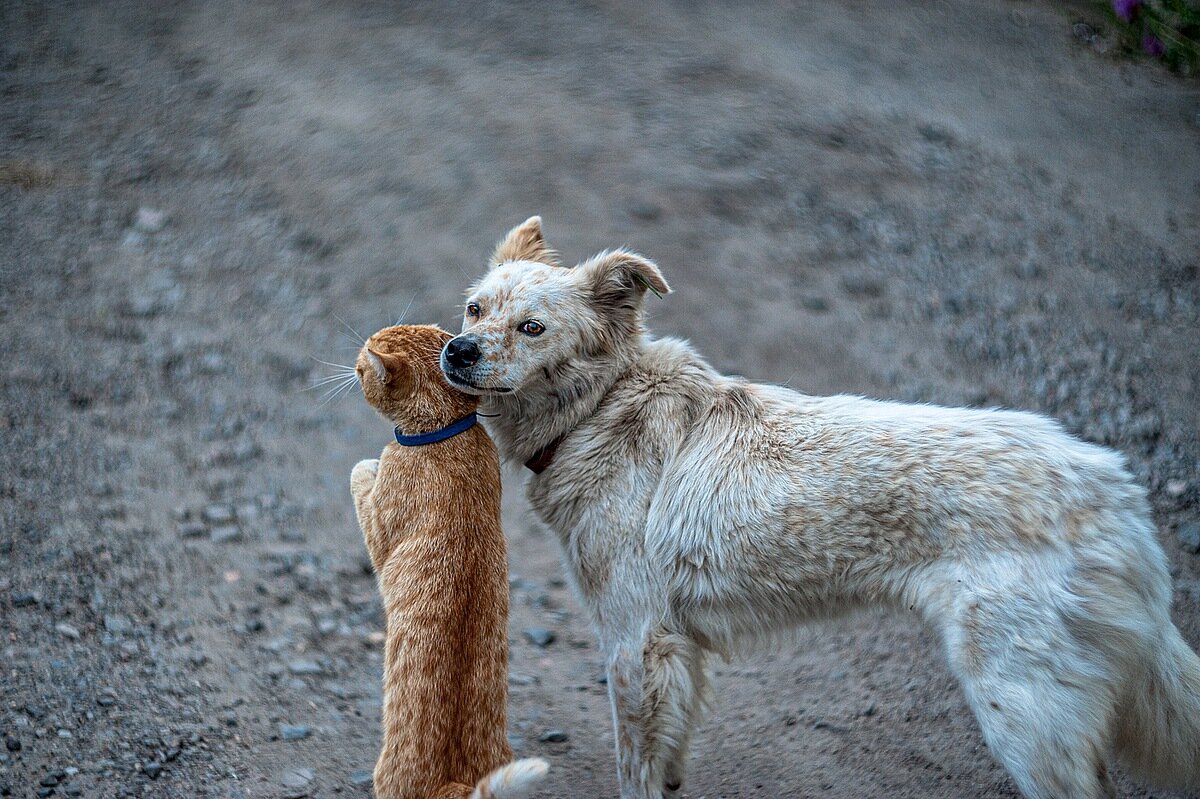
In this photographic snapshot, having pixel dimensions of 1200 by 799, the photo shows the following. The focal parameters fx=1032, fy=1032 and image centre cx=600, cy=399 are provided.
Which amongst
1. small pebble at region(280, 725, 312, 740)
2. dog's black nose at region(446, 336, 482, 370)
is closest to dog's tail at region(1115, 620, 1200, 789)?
dog's black nose at region(446, 336, 482, 370)

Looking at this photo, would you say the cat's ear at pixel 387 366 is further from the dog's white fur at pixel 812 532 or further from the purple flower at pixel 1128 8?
the purple flower at pixel 1128 8

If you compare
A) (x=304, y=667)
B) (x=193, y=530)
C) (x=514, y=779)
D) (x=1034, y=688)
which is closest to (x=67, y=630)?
(x=193, y=530)

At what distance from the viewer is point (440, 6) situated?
10.5 m

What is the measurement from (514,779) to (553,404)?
1714 millimetres

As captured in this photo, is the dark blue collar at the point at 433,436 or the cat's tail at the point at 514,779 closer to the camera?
the cat's tail at the point at 514,779

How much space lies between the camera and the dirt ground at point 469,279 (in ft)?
15.9

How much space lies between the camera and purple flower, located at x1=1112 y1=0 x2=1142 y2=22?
9.19 m

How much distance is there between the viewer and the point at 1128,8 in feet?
30.2

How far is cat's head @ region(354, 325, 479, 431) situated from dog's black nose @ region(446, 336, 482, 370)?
0.12 meters

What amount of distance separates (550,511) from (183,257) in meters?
4.74

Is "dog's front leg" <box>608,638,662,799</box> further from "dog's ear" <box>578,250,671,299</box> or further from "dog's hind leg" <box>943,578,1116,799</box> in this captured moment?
"dog's ear" <box>578,250,671,299</box>

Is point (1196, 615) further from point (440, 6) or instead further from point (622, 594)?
point (440, 6)

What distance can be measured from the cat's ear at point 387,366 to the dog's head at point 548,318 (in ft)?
0.64

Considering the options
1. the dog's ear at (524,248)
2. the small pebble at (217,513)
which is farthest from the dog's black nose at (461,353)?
the small pebble at (217,513)
